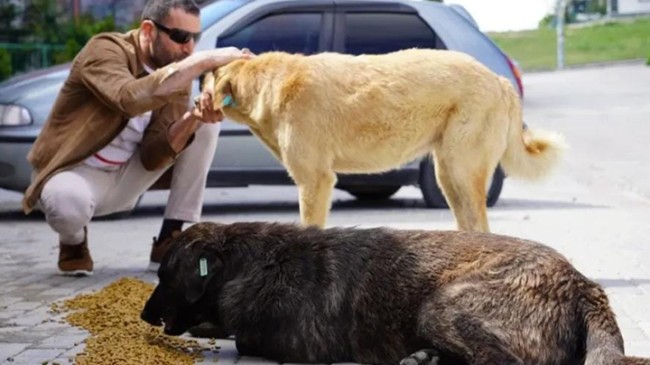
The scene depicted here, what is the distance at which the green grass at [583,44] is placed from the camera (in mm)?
61781

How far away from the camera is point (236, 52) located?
8.16 meters

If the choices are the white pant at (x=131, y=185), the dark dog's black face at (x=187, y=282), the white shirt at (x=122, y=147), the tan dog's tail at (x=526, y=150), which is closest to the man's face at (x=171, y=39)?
the white shirt at (x=122, y=147)

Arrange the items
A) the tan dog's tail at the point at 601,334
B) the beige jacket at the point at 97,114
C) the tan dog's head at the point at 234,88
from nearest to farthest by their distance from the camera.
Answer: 1. the tan dog's tail at the point at 601,334
2. the tan dog's head at the point at 234,88
3. the beige jacket at the point at 97,114

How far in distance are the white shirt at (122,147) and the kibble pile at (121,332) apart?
3.28 feet

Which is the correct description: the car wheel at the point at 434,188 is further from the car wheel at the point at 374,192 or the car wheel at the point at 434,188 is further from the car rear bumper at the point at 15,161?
the car rear bumper at the point at 15,161

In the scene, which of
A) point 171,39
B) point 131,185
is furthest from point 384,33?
point 171,39

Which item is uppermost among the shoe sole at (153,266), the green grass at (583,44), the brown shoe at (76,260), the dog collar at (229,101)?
the dog collar at (229,101)

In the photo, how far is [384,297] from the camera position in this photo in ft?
19.1

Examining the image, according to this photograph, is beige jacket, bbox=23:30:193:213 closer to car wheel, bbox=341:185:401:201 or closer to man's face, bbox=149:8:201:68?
man's face, bbox=149:8:201:68

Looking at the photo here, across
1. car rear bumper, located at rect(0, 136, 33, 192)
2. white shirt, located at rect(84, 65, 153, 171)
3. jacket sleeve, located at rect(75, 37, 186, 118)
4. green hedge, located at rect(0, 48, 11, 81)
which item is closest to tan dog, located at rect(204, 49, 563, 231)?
jacket sleeve, located at rect(75, 37, 186, 118)

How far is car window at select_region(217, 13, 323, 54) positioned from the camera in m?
Answer: 12.7

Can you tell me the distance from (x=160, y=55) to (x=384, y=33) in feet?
15.9

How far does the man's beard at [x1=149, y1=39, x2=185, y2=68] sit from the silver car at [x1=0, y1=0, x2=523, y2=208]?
3.85 metres

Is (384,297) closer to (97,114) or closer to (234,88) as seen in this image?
(234,88)
